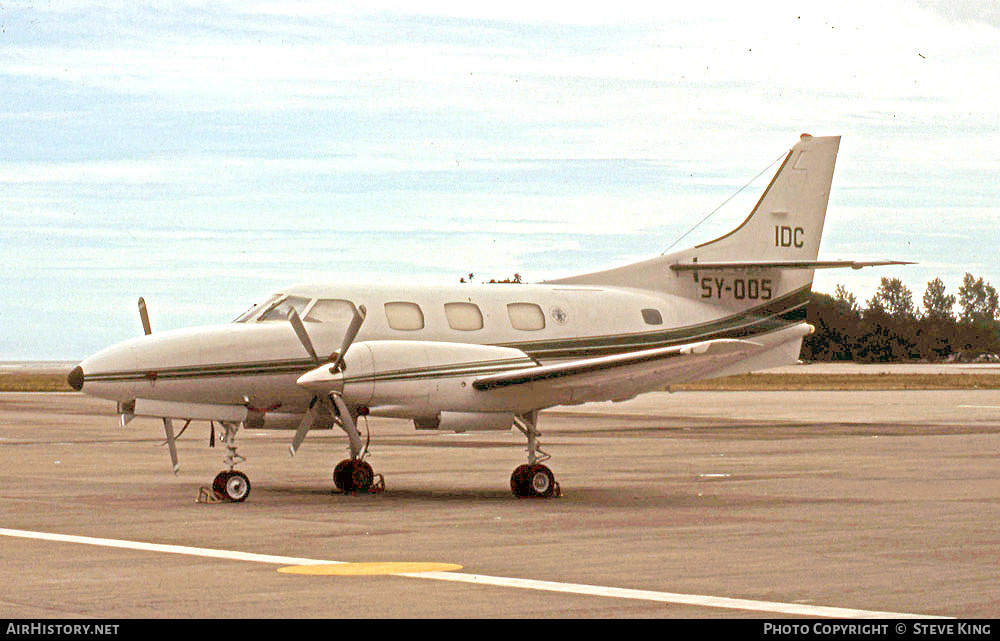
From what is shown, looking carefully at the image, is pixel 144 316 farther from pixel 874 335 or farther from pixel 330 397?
pixel 874 335

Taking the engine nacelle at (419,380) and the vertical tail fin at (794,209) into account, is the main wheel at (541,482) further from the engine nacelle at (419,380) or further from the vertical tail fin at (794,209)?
the vertical tail fin at (794,209)

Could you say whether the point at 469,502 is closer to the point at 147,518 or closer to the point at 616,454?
the point at 147,518

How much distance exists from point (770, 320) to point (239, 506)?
10.6 metres

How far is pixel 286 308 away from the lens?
21156mm

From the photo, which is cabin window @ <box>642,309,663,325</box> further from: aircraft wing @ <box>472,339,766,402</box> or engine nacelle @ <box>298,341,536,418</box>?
engine nacelle @ <box>298,341,536,418</box>

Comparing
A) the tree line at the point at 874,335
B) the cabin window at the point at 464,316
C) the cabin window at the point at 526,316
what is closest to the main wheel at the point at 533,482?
the cabin window at the point at 464,316

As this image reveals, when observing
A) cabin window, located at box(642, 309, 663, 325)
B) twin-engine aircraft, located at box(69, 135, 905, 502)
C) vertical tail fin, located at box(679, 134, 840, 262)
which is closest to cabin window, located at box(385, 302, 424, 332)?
twin-engine aircraft, located at box(69, 135, 905, 502)

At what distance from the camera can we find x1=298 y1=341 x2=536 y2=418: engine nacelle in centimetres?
1934

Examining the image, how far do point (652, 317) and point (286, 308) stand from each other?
20.7 ft

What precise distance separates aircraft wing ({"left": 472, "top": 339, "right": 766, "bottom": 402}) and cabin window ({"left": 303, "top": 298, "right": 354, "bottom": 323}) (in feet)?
8.36

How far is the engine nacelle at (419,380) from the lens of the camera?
19.3 meters

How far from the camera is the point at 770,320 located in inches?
1005

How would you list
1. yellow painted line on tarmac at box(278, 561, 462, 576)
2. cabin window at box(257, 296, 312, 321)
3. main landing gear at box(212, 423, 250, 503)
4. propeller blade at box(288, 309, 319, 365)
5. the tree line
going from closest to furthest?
1. yellow painted line on tarmac at box(278, 561, 462, 576)
2. main landing gear at box(212, 423, 250, 503)
3. propeller blade at box(288, 309, 319, 365)
4. cabin window at box(257, 296, 312, 321)
5. the tree line
